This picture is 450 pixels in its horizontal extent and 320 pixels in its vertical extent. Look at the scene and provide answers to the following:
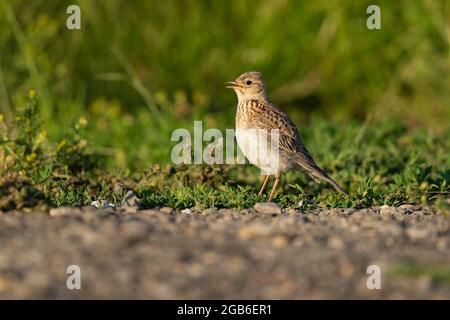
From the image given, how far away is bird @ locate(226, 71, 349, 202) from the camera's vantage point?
754 cm

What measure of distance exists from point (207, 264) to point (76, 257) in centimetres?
75

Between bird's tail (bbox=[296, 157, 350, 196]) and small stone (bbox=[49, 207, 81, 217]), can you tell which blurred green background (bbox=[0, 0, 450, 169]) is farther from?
small stone (bbox=[49, 207, 81, 217])

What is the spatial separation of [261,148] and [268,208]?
1106mm

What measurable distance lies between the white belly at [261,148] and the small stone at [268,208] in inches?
34.8

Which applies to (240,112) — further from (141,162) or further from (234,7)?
(234,7)

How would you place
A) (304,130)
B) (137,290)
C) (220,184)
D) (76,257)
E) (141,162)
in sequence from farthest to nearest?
1. (304,130)
2. (141,162)
3. (220,184)
4. (76,257)
5. (137,290)

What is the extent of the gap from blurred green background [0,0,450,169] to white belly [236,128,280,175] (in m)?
3.62

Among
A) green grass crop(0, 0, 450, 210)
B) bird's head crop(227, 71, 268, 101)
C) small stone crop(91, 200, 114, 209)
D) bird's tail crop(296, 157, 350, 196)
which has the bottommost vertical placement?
small stone crop(91, 200, 114, 209)

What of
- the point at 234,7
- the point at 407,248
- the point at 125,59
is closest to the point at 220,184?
the point at 407,248

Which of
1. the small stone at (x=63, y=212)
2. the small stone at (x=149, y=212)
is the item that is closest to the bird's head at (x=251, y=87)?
the small stone at (x=149, y=212)

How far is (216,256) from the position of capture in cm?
498

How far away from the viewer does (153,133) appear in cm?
1021

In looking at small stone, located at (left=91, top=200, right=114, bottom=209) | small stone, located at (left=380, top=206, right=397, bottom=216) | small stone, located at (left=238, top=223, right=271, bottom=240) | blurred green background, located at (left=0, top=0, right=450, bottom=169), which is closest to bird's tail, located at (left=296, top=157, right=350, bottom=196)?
small stone, located at (left=380, top=206, right=397, bottom=216)

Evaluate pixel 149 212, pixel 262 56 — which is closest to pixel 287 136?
pixel 149 212
